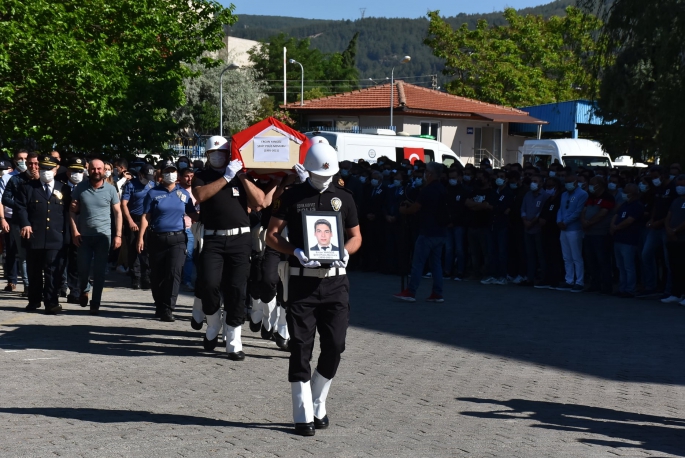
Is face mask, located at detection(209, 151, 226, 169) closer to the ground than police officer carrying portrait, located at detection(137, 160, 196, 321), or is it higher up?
higher up

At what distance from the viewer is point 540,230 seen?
1708 centimetres

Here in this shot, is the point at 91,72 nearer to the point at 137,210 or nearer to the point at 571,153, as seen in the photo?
the point at 137,210

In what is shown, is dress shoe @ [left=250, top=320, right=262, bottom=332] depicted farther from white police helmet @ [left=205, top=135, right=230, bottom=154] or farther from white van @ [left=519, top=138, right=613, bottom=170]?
white van @ [left=519, top=138, right=613, bottom=170]

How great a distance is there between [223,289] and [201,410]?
2535mm

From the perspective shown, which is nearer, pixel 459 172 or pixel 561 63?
pixel 459 172

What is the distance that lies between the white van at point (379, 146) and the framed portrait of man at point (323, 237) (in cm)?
1743

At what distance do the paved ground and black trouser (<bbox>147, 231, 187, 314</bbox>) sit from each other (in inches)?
15.0

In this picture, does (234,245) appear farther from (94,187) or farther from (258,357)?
(94,187)

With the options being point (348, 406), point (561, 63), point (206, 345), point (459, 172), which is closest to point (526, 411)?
point (348, 406)

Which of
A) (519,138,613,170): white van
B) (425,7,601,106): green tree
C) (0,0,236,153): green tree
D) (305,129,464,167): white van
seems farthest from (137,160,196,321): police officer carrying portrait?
(425,7,601,106): green tree

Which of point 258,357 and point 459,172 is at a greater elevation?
point 459,172

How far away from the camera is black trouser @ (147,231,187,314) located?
12266mm

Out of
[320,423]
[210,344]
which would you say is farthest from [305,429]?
[210,344]

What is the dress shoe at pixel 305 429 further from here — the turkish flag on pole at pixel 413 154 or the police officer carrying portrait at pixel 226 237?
the turkish flag on pole at pixel 413 154
